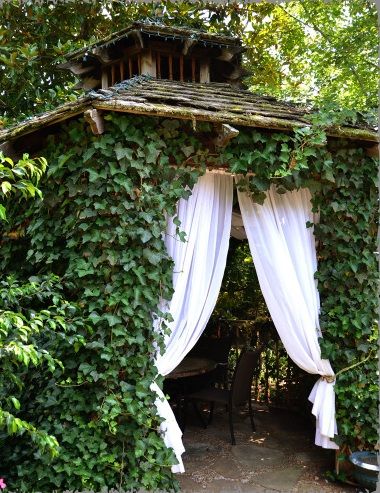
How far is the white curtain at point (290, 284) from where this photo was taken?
170 inches

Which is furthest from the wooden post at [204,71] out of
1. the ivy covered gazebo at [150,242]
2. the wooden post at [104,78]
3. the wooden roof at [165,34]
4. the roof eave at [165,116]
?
the roof eave at [165,116]

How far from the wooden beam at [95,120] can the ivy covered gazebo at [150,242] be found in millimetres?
12

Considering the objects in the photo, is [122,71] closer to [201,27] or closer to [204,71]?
[204,71]

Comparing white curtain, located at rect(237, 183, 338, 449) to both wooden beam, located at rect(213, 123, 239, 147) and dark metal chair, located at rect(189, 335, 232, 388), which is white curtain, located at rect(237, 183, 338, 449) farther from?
dark metal chair, located at rect(189, 335, 232, 388)

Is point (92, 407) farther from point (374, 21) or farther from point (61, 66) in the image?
point (374, 21)

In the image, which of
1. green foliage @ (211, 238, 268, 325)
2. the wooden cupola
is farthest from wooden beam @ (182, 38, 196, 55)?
green foliage @ (211, 238, 268, 325)

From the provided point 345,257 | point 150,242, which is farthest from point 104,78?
point 345,257

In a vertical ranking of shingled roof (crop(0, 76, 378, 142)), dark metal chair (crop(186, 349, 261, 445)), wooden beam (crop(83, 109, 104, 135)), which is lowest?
dark metal chair (crop(186, 349, 261, 445))

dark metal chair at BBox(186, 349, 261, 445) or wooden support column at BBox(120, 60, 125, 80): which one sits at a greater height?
wooden support column at BBox(120, 60, 125, 80)

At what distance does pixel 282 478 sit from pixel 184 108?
343 centimetres

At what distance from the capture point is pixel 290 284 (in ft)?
14.2

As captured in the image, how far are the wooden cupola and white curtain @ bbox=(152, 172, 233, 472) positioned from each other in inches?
72.6

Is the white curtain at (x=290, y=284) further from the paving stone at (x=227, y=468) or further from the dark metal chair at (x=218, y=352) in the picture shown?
the dark metal chair at (x=218, y=352)

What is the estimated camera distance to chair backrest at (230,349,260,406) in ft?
16.8
